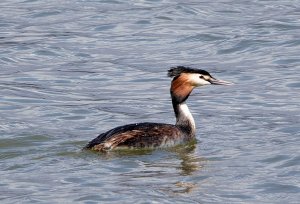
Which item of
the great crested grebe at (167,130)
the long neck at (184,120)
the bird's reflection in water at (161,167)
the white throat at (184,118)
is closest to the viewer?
the bird's reflection in water at (161,167)

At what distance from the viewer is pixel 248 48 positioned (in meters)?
20.3

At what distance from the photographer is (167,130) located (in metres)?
14.2

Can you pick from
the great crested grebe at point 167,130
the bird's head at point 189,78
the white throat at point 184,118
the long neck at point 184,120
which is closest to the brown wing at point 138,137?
the great crested grebe at point 167,130

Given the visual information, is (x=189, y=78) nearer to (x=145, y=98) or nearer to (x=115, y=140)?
(x=115, y=140)

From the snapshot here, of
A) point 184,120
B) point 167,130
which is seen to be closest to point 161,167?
point 167,130

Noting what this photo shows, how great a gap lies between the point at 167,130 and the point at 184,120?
577mm

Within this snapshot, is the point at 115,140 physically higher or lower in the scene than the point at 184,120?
higher

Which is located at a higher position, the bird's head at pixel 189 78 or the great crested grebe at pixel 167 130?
the bird's head at pixel 189 78

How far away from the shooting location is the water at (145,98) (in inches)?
490

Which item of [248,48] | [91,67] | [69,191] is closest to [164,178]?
[69,191]

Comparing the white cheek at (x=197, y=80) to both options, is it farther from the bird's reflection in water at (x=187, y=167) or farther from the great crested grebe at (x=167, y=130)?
the bird's reflection in water at (x=187, y=167)

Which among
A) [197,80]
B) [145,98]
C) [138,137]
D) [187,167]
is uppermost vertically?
[197,80]

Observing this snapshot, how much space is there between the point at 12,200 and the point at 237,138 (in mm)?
3607

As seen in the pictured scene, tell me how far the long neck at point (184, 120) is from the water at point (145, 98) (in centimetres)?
18
